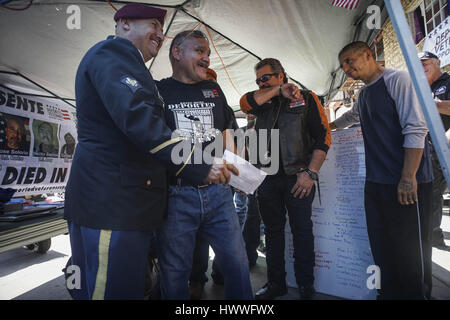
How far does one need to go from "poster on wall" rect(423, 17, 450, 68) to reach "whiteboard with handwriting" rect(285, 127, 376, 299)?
328cm

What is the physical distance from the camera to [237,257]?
3.98ft

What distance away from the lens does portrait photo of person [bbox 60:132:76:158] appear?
10.6ft

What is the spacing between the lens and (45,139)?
298cm

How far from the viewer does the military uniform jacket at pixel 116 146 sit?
81 cm

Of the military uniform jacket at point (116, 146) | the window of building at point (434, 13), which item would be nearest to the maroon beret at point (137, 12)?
the military uniform jacket at point (116, 146)

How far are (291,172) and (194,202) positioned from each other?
91cm

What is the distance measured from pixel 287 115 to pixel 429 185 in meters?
1.05

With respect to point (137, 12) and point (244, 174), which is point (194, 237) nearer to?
point (244, 174)

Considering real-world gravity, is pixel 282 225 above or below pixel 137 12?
below

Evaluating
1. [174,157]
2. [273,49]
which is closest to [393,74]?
[174,157]

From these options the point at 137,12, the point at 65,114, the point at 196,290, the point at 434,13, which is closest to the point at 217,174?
the point at 137,12

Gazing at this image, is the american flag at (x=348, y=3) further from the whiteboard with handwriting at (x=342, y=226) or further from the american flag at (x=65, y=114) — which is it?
the american flag at (x=65, y=114)

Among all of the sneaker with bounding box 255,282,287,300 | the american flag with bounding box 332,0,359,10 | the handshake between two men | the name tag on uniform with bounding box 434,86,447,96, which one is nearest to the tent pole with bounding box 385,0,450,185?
the handshake between two men

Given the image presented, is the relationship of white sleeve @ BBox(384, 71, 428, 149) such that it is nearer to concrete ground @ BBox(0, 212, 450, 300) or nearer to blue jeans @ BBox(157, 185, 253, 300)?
blue jeans @ BBox(157, 185, 253, 300)
